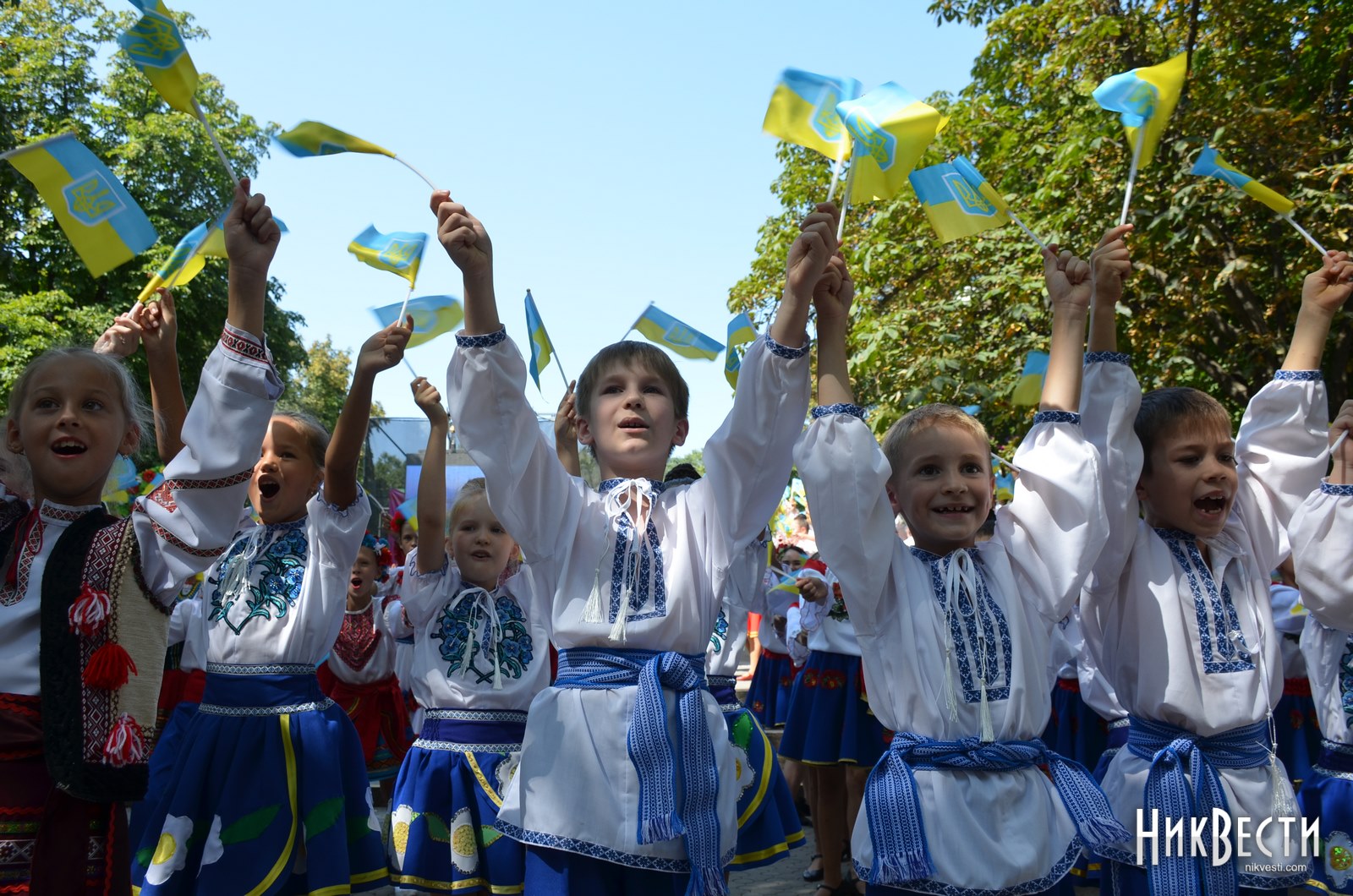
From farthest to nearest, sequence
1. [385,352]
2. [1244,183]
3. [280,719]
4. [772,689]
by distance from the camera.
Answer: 1. [772,689]
2. [280,719]
3. [1244,183]
4. [385,352]

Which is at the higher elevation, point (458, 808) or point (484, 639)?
point (484, 639)

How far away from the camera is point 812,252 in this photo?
2600 mm

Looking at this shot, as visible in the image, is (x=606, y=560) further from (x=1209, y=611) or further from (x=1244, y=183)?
(x=1244, y=183)

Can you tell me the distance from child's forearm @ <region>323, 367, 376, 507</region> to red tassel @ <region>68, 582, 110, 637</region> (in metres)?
1.11

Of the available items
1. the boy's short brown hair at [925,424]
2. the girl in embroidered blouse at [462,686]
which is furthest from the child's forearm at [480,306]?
the girl in embroidered blouse at [462,686]

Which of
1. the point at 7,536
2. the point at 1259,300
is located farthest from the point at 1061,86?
the point at 7,536

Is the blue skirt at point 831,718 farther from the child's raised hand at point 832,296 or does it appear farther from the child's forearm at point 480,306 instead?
the child's forearm at point 480,306

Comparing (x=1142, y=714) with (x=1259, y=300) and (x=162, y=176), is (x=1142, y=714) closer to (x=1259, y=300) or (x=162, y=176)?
(x=1259, y=300)

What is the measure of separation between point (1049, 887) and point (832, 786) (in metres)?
3.27

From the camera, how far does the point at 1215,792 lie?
2.85 m

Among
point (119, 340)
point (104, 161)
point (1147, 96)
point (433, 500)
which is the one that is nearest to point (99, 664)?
point (119, 340)

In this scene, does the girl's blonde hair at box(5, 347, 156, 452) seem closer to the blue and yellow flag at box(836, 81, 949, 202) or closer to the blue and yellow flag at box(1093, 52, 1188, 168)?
the blue and yellow flag at box(836, 81, 949, 202)

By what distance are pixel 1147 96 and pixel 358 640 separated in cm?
414

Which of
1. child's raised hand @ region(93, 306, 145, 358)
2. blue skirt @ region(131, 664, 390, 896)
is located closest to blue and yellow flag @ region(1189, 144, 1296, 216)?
child's raised hand @ region(93, 306, 145, 358)
